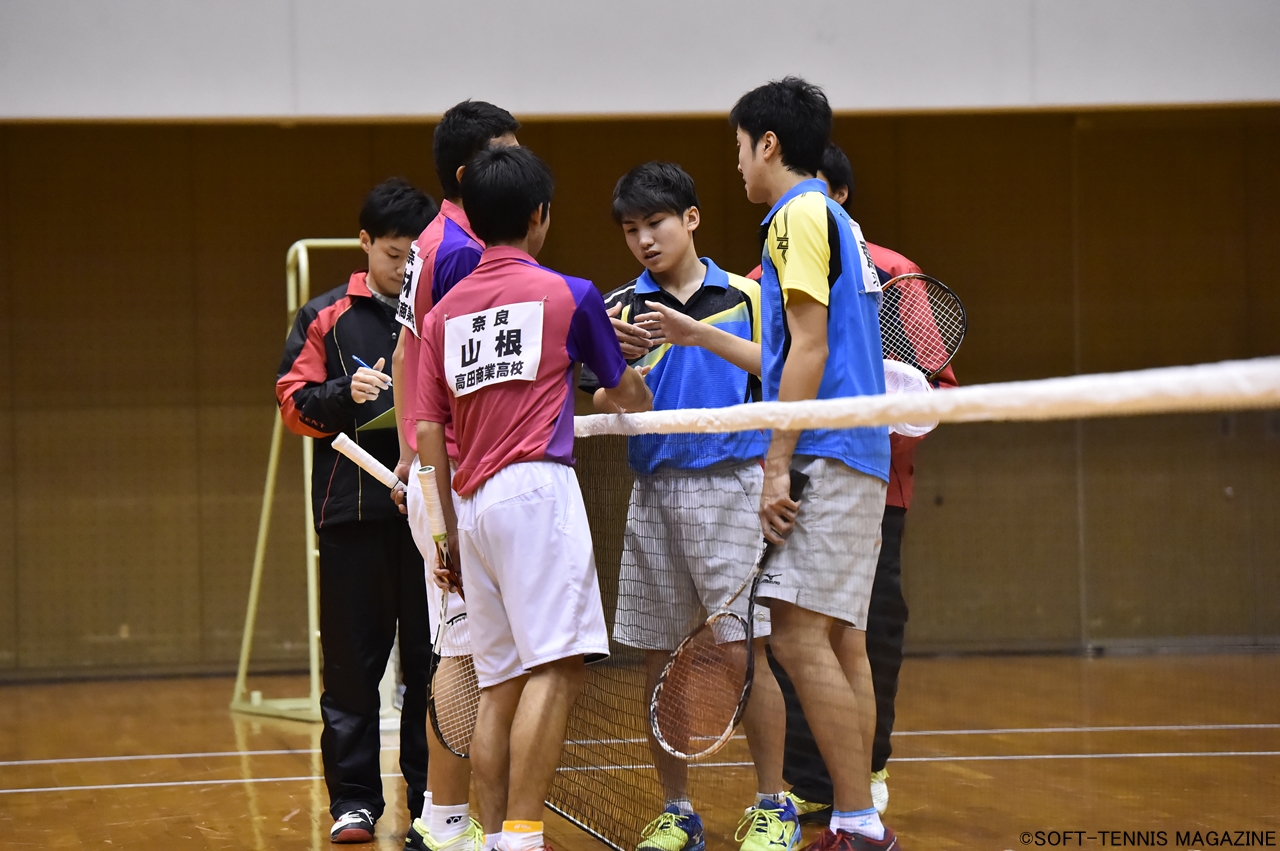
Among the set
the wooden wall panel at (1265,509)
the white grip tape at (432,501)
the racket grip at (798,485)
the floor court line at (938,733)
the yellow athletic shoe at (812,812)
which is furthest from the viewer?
the wooden wall panel at (1265,509)

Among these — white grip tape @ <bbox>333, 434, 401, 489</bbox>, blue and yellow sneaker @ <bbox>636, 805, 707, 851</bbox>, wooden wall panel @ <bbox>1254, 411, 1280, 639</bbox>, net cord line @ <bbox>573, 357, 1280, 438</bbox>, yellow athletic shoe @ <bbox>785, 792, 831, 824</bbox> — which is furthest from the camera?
wooden wall panel @ <bbox>1254, 411, 1280, 639</bbox>

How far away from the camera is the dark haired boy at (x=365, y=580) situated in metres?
3.90

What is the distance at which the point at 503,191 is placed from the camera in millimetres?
2965

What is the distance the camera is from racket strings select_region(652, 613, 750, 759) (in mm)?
2949

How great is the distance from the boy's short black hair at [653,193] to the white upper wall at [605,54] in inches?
111

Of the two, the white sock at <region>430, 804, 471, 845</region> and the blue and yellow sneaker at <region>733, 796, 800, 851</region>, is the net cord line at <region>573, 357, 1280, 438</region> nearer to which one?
the blue and yellow sneaker at <region>733, 796, 800, 851</region>

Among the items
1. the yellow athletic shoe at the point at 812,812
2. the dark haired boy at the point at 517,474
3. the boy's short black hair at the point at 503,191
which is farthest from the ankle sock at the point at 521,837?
the boy's short black hair at the point at 503,191

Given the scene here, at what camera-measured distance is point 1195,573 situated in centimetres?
776

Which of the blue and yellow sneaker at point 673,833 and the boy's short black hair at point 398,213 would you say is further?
the boy's short black hair at point 398,213

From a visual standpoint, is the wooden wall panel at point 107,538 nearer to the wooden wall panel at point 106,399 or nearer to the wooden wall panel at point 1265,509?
the wooden wall panel at point 106,399

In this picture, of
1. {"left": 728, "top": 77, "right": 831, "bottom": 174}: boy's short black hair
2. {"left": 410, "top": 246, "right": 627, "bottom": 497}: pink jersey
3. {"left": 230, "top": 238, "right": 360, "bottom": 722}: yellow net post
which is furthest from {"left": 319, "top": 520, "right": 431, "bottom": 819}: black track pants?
{"left": 230, "top": 238, "right": 360, "bottom": 722}: yellow net post

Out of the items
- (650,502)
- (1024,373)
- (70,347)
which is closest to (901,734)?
(650,502)

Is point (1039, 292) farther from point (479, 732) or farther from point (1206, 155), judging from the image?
point (479, 732)

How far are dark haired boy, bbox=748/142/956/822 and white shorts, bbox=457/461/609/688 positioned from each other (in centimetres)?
129
